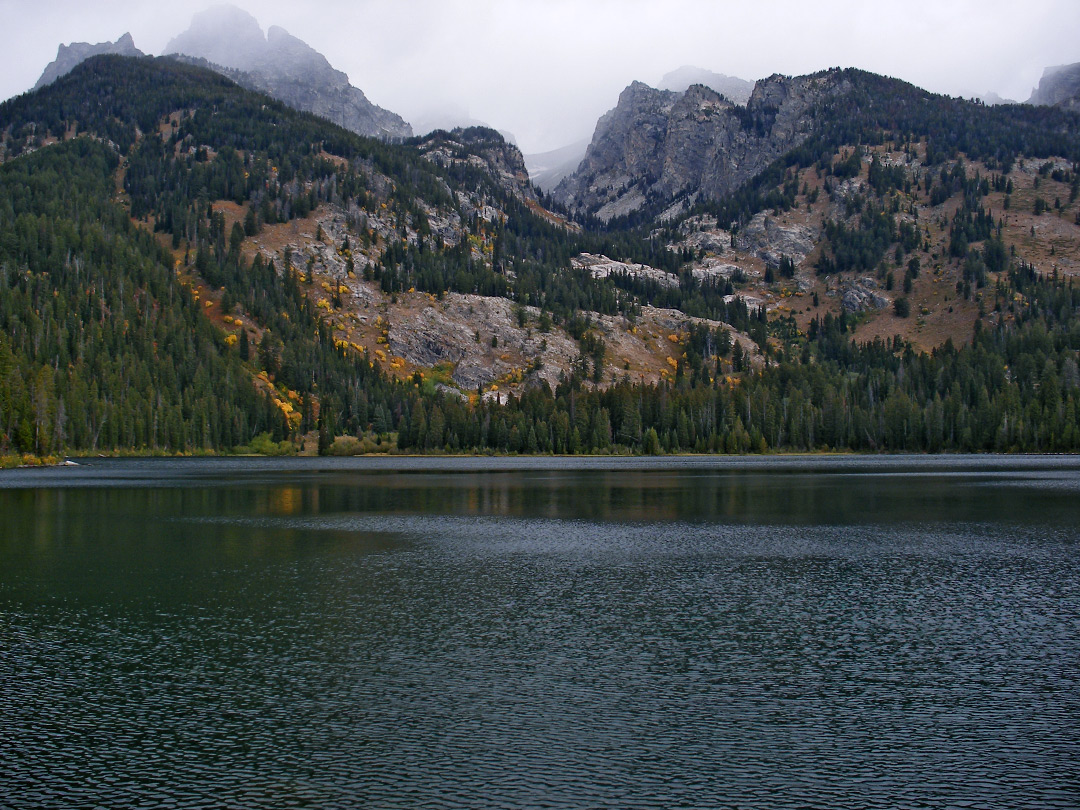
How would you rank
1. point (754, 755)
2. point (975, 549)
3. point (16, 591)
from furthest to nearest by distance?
point (975, 549)
point (16, 591)
point (754, 755)

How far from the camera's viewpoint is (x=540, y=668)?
24.4 metres

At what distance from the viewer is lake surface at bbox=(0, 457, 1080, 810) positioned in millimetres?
16531

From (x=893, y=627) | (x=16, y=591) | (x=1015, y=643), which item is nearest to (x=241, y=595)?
(x=16, y=591)

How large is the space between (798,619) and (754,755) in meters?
14.4

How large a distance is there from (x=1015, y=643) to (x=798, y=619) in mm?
7562

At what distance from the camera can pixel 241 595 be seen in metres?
35.7

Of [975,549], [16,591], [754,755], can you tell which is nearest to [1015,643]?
[754,755]

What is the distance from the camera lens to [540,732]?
1917 centimetres

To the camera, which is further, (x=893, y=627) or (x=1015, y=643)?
(x=893, y=627)

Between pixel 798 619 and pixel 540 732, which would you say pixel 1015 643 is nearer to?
pixel 798 619

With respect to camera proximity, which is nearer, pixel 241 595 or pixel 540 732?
pixel 540 732

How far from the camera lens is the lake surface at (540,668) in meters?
16.5

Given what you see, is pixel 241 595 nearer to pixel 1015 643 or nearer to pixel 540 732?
pixel 540 732

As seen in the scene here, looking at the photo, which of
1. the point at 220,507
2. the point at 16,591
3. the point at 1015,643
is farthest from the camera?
the point at 220,507
